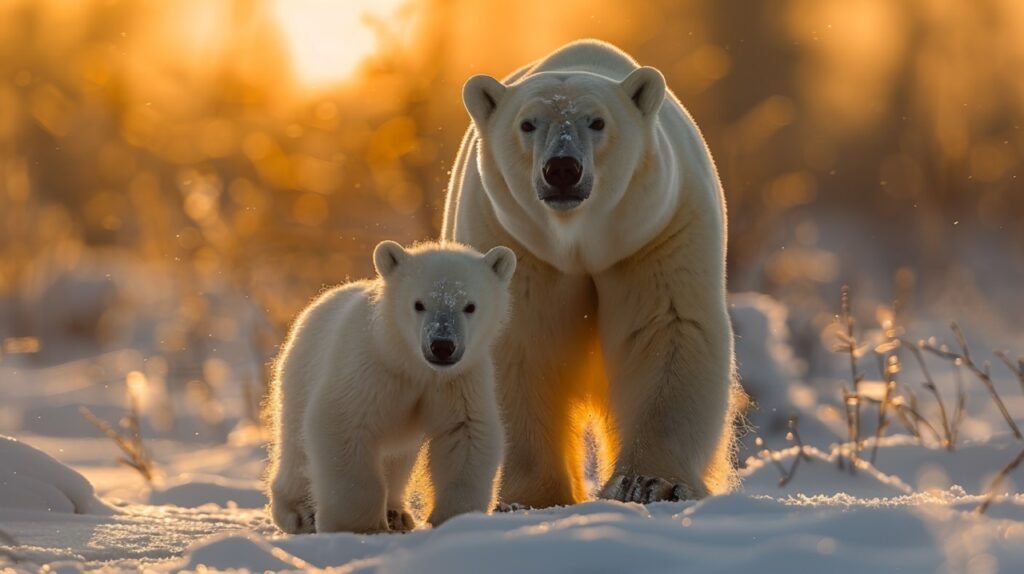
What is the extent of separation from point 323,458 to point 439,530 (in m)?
1.08

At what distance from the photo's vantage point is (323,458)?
385cm

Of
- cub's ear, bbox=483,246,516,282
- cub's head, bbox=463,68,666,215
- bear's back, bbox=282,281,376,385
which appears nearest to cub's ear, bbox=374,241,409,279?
bear's back, bbox=282,281,376,385

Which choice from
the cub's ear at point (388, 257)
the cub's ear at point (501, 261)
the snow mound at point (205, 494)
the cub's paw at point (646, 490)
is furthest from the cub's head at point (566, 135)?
the snow mound at point (205, 494)

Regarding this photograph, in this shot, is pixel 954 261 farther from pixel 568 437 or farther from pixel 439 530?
pixel 439 530

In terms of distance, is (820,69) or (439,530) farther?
(820,69)

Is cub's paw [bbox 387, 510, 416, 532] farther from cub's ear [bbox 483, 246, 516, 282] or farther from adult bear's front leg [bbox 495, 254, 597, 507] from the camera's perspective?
cub's ear [bbox 483, 246, 516, 282]

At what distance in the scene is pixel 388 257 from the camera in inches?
160

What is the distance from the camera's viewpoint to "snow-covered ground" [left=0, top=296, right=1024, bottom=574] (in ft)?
7.97

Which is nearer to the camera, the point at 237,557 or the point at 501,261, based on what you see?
the point at 237,557

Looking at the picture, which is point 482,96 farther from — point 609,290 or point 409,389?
point 409,389

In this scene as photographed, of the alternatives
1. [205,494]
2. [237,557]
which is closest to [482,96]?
[205,494]

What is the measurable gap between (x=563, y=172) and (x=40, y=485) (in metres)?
1.76

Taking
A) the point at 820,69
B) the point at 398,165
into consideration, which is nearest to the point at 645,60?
the point at 820,69

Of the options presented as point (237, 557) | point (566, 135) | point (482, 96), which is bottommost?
point (237, 557)
